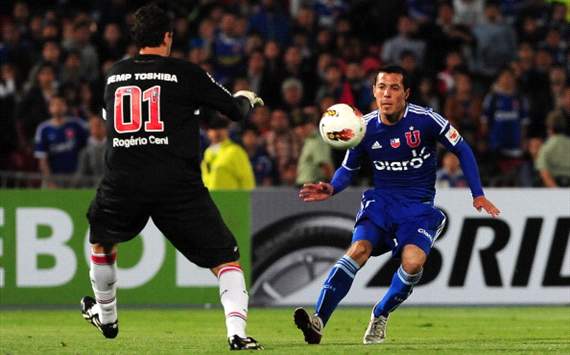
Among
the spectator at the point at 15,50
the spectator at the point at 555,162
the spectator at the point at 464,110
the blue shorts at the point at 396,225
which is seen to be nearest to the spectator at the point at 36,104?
the spectator at the point at 15,50

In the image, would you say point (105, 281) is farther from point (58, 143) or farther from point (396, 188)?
point (58, 143)

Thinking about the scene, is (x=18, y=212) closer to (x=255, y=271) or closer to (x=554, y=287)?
(x=255, y=271)

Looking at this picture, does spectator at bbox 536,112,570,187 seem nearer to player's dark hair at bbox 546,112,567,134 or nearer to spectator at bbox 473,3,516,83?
player's dark hair at bbox 546,112,567,134

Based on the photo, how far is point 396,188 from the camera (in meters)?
10.6

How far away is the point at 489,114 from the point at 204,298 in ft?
19.9

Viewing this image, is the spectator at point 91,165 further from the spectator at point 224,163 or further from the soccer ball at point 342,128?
the soccer ball at point 342,128

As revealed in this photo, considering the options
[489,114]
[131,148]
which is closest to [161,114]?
[131,148]

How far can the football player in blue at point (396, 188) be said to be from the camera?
10.4 meters

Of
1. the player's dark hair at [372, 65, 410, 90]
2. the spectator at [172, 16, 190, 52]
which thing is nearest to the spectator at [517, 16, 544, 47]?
the spectator at [172, 16, 190, 52]

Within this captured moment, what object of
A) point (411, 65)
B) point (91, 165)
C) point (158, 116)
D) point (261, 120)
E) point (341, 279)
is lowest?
point (91, 165)

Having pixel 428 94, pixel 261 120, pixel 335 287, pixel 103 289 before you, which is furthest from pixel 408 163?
pixel 428 94

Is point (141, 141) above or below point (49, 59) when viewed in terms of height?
above

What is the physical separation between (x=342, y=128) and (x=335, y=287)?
3.84 feet

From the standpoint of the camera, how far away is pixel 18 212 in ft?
49.9
